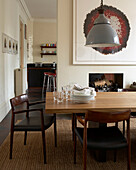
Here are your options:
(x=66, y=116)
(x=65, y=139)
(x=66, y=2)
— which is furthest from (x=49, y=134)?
(x=66, y=2)

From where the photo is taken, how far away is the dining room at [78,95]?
271cm

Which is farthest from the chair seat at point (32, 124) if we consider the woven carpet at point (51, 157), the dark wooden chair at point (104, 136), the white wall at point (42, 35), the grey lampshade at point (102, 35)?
the white wall at point (42, 35)

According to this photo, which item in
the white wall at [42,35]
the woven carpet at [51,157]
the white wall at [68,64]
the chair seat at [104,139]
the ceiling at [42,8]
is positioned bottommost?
the woven carpet at [51,157]

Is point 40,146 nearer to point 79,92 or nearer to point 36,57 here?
point 79,92

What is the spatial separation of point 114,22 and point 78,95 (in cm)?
288

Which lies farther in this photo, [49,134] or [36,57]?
[36,57]

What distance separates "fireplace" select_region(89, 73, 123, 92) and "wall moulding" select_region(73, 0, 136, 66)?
332 mm

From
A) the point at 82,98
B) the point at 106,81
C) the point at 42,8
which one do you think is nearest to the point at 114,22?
the point at 106,81

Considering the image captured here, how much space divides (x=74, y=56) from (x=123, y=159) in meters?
2.70

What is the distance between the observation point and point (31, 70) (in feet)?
33.9

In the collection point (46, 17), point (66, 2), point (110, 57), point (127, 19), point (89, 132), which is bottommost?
point (89, 132)

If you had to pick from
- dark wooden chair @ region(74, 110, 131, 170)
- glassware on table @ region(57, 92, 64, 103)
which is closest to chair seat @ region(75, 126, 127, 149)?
dark wooden chair @ region(74, 110, 131, 170)

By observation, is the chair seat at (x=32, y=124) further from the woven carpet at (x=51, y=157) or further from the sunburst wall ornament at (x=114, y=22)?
the sunburst wall ornament at (x=114, y=22)

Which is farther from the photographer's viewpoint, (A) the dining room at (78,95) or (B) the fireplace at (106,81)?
(B) the fireplace at (106,81)
